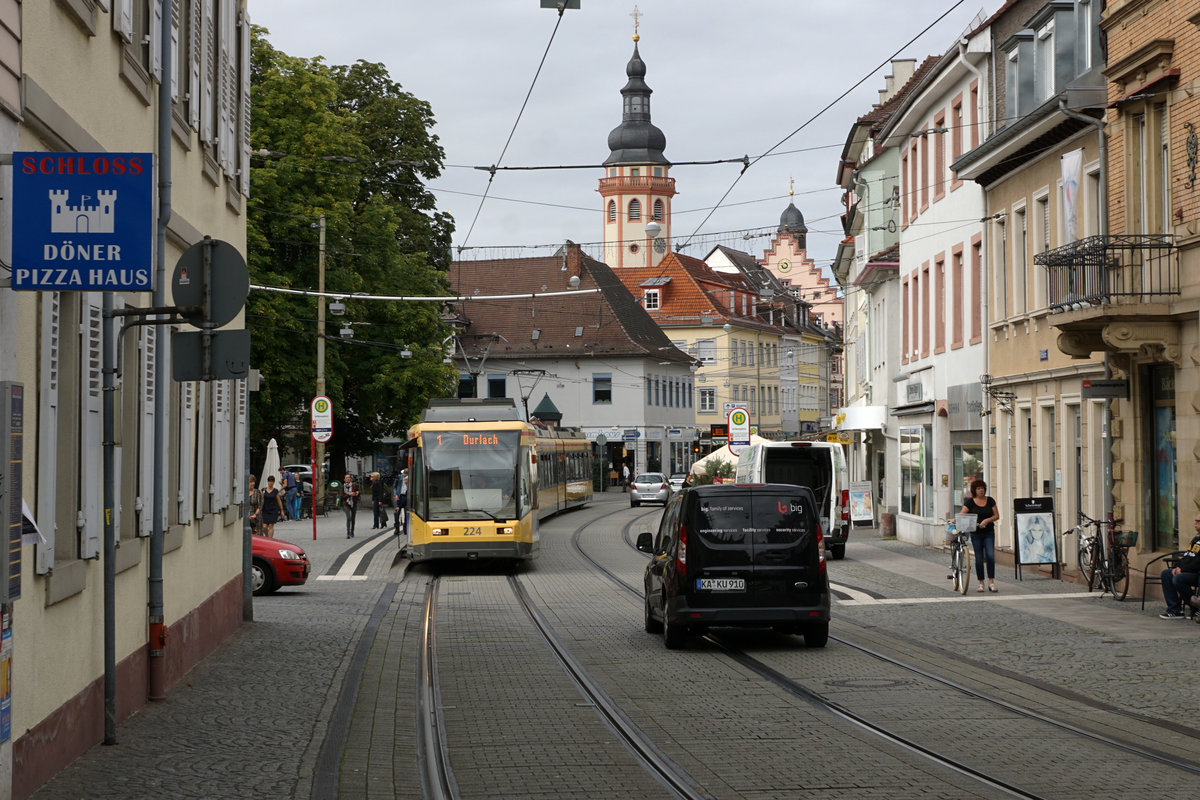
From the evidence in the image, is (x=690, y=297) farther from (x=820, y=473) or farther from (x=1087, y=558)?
(x=1087, y=558)

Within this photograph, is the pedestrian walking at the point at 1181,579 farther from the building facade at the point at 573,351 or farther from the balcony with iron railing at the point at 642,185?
the balcony with iron railing at the point at 642,185

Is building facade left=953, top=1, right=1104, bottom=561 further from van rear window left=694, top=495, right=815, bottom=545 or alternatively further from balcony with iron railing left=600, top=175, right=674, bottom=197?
balcony with iron railing left=600, top=175, right=674, bottom=197

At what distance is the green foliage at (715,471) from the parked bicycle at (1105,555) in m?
25.9

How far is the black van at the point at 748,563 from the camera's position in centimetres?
1659

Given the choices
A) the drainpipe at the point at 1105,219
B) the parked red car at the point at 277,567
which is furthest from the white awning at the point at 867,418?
the parked red car at the point at 277,567

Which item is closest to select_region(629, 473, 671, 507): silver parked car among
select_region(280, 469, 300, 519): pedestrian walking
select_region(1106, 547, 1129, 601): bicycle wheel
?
select_region(280, 469, 300, 519): pedestrian walking

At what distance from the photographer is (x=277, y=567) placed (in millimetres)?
24188

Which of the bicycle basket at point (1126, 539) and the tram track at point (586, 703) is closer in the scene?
the tram track at point (586, 703)

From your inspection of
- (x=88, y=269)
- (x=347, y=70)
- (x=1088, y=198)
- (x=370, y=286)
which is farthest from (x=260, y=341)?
(x=88, y=269)

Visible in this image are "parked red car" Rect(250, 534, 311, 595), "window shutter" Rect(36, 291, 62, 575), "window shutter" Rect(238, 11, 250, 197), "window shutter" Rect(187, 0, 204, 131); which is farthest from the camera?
"parked red car" Rect(250, 534, 311, 595)

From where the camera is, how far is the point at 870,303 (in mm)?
48656

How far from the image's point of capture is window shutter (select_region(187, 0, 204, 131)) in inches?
592

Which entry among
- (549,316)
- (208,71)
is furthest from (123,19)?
(549,316)

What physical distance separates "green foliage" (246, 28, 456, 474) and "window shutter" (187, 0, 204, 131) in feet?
87.4
